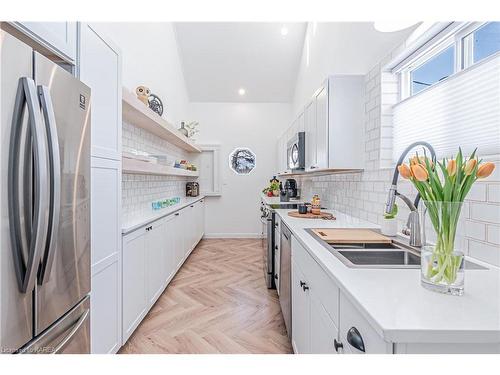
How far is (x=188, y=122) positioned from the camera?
20.2 feet

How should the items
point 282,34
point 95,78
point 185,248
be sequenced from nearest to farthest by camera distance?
point 95,78
point 185,248
point 282,34

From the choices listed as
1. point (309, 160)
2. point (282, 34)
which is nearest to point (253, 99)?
point (282, 34)

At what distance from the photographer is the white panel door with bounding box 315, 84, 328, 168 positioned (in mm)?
2463

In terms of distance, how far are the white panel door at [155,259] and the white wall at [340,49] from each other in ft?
7.82

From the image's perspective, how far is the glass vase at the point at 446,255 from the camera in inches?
33.2

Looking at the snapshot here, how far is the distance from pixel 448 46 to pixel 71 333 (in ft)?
8.11

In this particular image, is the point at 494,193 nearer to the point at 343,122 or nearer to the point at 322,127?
the point at 343,122

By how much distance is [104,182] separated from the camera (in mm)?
1793

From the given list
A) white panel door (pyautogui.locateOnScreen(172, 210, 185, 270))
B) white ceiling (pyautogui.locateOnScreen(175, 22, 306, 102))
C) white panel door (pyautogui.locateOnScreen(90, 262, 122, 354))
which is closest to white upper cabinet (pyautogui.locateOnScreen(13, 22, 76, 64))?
white panel door (pyautogui.locateOnScreen(90, 262, 122, 354))

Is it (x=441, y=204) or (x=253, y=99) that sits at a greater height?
(x=253, y=99)

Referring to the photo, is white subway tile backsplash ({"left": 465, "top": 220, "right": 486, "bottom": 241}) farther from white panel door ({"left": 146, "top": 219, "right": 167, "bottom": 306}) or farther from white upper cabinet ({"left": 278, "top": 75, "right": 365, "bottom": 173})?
white panel door ({"left": 146, "top": 219, "right": 167, "bottom": 306})

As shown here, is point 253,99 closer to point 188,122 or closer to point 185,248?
point 188,122

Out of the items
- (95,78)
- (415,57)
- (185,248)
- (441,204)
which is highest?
Result: (415,57)

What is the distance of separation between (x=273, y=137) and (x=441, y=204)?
5.61 meters
